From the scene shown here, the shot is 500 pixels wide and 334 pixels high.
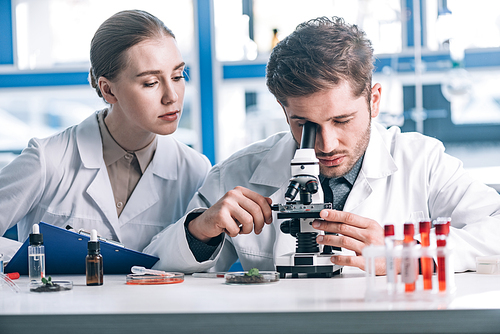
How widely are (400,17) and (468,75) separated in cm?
61

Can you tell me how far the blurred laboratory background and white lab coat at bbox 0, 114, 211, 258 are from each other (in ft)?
4.53

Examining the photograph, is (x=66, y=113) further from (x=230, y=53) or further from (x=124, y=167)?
(x=124, y=167)

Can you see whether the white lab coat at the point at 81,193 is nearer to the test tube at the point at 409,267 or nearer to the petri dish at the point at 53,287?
the petri dish at the point at 53,287

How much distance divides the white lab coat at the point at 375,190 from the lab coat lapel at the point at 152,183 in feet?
0.83

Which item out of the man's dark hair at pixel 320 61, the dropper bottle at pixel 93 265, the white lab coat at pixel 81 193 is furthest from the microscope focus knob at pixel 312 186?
the white lab coat at pixel 81 193

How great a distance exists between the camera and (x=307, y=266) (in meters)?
1.53

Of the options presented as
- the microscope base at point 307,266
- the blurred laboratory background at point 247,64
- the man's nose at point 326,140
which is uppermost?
the blurred laboratory background at point 247,64

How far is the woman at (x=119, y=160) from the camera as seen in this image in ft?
6.97

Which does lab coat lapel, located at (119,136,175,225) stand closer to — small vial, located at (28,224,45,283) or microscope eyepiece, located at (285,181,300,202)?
small vial, located at (28,224,45,283)

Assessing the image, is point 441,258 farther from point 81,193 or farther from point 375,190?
point 81,193

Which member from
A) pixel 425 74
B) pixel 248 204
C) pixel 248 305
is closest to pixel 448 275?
pixel 248 305

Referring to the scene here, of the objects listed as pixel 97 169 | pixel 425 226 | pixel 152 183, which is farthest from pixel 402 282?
pixel 97 169

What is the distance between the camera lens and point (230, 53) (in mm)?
3701

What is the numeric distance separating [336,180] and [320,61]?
0.48 meters
